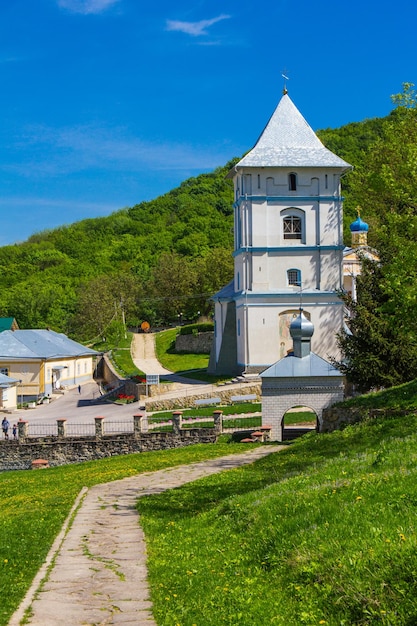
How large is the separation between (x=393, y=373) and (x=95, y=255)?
79.2 meters

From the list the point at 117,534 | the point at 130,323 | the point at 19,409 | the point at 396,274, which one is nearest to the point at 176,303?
the point at 130,323

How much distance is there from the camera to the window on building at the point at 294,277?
3991 centimetres

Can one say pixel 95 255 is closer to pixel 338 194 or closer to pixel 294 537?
pixel 338 194

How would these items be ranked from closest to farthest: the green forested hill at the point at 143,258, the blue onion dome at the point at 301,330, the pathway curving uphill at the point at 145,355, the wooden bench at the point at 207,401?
1. the blue onion dome at the point at 301,330
2. the wooden bench at the point at 207,401
3. the pathway curving uphill at the point at 145,355
4. the green forested hill at the point at 143,258

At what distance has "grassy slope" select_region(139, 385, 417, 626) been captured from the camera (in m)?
6.00

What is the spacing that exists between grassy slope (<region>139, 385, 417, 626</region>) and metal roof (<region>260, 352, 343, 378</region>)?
11.8 meters

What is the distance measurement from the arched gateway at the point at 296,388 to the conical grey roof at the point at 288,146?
17844 millimetres

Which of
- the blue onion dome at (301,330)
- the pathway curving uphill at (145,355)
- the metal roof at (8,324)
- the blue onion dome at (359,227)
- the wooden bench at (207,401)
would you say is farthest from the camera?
the metal roof at (8,324)

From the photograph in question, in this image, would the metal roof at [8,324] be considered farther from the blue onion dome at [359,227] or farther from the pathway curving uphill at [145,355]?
the blue onion dome at [359,227]

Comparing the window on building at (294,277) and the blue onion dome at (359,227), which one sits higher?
the blue onion dome at (359,227)

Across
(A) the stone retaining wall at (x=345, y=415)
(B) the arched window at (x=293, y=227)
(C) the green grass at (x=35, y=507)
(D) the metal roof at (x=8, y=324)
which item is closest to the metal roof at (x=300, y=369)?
(A) the stone retaining wall at (x=345, y=415)

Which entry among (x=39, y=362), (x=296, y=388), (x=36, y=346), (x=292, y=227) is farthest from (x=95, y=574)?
(x=36, y=346)

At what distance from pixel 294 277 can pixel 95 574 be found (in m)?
32.6

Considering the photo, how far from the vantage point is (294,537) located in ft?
24.8
